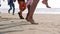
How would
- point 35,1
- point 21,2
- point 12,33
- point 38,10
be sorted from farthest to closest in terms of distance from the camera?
point 38,10 < point 21,2 < point 35,1 < point 12,33

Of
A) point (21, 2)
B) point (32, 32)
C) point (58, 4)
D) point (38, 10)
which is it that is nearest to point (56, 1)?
point (58, 4)

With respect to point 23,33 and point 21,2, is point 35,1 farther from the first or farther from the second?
point 21,2

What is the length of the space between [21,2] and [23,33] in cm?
342

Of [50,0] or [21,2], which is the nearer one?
[21,2]

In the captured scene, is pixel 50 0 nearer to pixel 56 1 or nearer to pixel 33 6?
pixel 56 1

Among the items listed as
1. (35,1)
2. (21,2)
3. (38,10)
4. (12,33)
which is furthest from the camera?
(38,10)

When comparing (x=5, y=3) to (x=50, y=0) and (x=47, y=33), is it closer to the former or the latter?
(x=50, y=0)

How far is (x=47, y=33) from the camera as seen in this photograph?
3869 millimetres

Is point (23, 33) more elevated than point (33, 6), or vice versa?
point (33, 6)

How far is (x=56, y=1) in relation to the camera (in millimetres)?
12664

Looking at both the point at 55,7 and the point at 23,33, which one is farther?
the point at 55,7

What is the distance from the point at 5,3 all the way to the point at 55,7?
9.48ft

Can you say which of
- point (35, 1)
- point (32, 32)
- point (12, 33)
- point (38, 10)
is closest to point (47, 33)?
point (32, 32)

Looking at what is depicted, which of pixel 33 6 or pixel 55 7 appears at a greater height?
pixel 33 6
